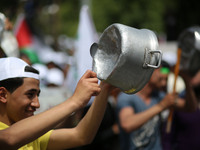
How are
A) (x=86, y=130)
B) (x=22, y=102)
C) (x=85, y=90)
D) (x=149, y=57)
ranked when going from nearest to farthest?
(x=85, y=90) → (x=149, y=57) → (x=22, y=102) → (x=86, y=130)

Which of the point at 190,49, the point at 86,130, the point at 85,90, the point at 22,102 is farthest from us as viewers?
the point at 190,49

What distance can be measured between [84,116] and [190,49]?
144 cm

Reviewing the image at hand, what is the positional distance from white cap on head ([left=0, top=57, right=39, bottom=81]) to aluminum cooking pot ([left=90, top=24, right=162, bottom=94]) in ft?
1.44

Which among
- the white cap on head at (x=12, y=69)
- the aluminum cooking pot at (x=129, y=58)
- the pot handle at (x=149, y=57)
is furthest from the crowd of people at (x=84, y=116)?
the pot handle at (x=149, y=57)

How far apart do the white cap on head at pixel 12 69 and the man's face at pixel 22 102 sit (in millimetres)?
44

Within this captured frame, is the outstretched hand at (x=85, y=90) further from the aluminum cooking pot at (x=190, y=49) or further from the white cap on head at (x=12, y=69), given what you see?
the aluminum cooking pot at (x=190, y=49)

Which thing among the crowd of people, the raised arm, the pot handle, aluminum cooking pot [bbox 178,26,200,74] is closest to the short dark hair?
the crowd of people

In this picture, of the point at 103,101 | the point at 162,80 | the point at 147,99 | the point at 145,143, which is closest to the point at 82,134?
the point at 103,101

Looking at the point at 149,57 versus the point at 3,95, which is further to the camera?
the point at 3,95

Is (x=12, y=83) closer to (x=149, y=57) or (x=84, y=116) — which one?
(x=84, y=116)

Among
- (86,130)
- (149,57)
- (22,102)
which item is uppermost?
(149,57)

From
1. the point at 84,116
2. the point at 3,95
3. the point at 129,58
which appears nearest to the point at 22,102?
the point at 3,95

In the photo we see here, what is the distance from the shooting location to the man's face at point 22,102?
2223 millimetres

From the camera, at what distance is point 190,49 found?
341cm
